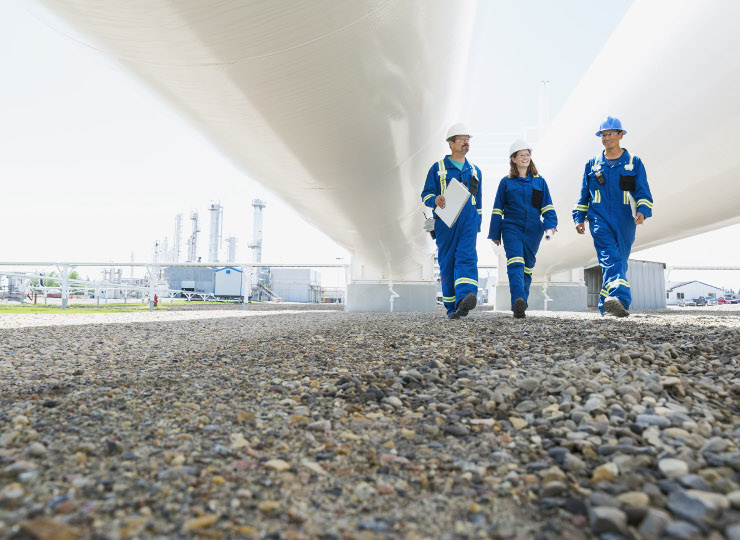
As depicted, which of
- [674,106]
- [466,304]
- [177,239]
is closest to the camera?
[674,106]

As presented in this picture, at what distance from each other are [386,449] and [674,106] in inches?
128

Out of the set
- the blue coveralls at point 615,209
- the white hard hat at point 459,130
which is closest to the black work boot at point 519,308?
the blue coveralls at point 615,209

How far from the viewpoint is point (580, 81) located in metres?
4.40

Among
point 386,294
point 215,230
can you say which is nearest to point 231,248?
point 215,230

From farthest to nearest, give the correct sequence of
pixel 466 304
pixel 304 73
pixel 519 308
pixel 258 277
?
pixel 258 277, pixel 519 308, pixel 466 304, pixel 304 73

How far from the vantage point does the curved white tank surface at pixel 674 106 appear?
8.73ft

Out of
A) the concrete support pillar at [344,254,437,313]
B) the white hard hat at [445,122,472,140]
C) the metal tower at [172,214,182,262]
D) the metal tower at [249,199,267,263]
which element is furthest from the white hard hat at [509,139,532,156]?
the metal tower at [172,214,182,262]

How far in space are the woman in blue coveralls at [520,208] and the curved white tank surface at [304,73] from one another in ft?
2.49

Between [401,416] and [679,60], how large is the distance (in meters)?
3.01

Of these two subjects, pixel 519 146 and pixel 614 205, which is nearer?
pixel 614 205

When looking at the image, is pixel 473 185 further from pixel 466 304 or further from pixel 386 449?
pixel 386 449

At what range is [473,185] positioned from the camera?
13.1 ft

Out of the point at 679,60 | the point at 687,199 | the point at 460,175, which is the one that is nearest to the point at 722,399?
the point at 679,60

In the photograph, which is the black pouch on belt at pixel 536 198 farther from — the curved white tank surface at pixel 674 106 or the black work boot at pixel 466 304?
the black work boot at pixel 466 304
